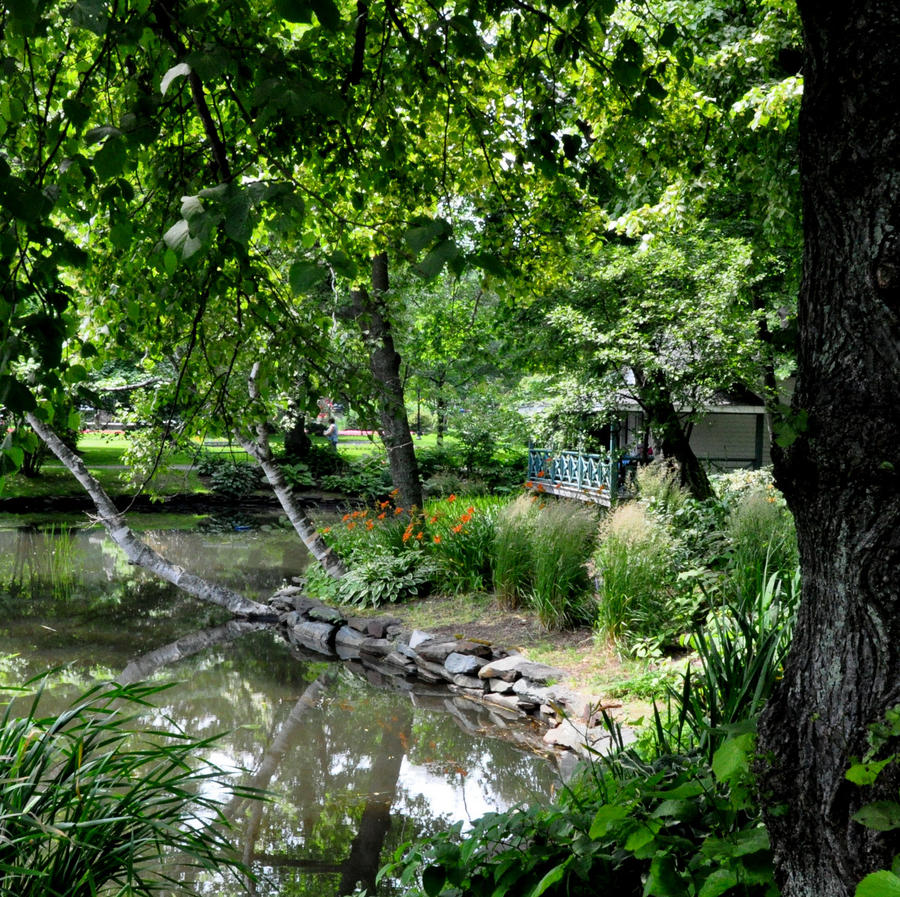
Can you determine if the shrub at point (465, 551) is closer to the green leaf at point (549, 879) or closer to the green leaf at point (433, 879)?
the green leaf at point (433, 879)

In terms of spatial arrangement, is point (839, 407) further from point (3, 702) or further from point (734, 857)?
point (3, 702)

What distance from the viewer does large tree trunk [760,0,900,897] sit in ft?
6.06

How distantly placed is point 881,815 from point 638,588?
5782 millimetres

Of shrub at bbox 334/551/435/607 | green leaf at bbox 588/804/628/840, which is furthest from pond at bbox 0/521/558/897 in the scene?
green leaf at bbox 588/804/628/840

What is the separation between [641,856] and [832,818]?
599 millimetres

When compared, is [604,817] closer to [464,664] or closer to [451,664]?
[464,664]

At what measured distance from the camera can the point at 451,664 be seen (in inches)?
314

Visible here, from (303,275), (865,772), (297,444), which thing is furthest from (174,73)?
(297,444)

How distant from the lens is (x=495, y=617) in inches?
355

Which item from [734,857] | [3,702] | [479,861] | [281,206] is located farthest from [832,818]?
[3,702]

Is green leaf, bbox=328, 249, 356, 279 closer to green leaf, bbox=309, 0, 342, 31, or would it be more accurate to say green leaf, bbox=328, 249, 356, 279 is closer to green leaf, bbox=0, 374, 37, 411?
green leaf, bbox=309, 0, 342, 31

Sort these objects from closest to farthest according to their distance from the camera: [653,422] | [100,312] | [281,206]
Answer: [281,206] → [100,312] → [653,422]

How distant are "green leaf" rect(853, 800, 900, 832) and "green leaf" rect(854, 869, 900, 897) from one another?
0.67 feet

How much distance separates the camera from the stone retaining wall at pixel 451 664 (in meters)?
6.54
